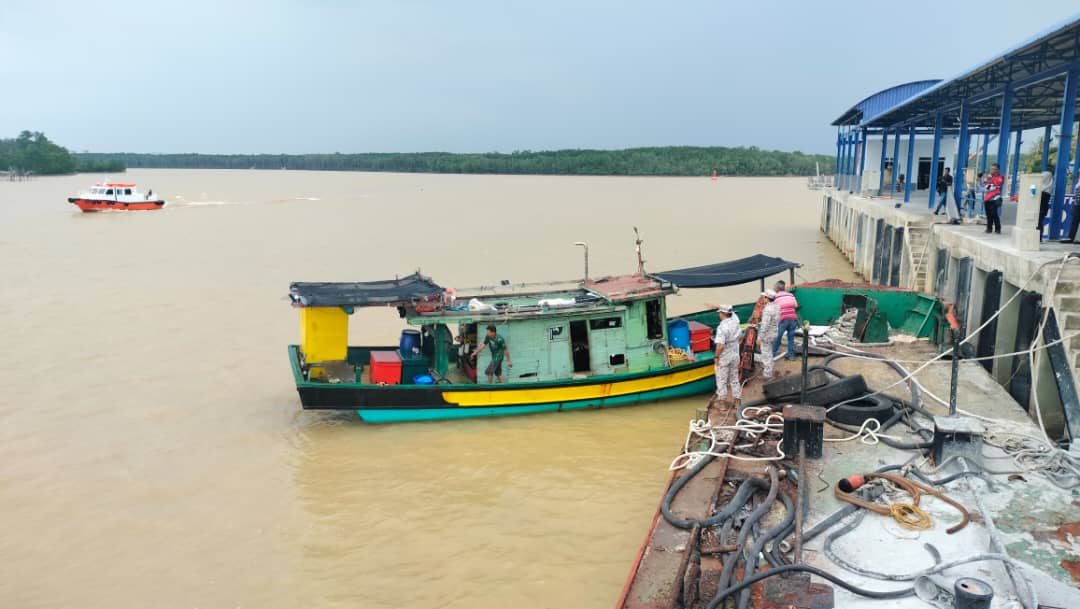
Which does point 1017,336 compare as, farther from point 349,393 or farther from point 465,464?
point 349,393

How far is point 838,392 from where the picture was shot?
32.0 feet

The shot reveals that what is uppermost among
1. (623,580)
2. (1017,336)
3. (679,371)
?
(1017,336)

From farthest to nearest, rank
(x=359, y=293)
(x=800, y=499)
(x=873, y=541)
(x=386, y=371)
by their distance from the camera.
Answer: (x=386, y=371) → (x=359, y=293) → (x=800, y=499) → (x=873, y=541)

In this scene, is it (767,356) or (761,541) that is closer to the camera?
(761,541)

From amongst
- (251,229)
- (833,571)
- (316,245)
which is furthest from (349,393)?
(251,229)

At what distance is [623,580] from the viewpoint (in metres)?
8.76

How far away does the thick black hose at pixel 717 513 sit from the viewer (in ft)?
23.7

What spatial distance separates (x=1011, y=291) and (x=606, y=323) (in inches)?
249

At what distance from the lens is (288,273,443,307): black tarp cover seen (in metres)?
12.5

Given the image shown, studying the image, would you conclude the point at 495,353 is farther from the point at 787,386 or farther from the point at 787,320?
the point at 787,386

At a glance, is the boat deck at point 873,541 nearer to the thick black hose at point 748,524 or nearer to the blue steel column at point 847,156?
the thick black hose at point 748,524

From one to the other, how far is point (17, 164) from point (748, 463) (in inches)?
4876

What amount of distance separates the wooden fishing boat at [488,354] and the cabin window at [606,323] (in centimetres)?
2

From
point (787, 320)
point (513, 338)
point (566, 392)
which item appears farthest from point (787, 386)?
point (513, 338)
